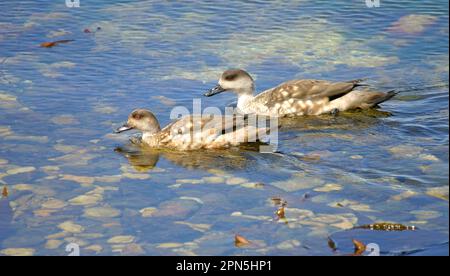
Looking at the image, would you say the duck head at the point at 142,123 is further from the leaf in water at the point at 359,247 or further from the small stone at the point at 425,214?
the leaf in water at the point at 359,247

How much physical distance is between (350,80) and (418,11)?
305 cm

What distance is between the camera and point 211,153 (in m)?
10.1

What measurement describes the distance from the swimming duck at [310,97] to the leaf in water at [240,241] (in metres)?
3.88

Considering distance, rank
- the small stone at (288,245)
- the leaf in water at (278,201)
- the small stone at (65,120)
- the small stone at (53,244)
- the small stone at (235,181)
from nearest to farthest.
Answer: the small stone at (288,245) < the small stone at (53,244) < the leaf in water at (278,201) < the small stone at (235,181) < the small stone at (65,120)

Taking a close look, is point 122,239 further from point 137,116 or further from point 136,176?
point 137,116

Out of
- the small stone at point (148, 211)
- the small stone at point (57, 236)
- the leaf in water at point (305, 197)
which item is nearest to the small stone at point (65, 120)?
the small stone at point (148, 211)

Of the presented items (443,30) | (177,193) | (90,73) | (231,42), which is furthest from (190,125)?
(443,30)

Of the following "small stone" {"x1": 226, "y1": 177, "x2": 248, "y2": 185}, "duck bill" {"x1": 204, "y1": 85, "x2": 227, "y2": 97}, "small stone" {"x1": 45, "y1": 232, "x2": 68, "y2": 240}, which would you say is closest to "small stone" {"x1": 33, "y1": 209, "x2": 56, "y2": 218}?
"small stone" {"x1": 45, "y1": 232, "x2": 68, "y2": 240}

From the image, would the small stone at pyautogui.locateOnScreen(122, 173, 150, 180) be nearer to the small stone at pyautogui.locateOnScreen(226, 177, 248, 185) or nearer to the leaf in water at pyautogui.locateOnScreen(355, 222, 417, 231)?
the small stone at pyautogui.locateOnScreen(226, 177, 248, 185)

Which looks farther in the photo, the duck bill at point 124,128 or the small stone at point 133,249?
the duck bill at point 124,128

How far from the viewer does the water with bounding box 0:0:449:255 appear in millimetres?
7984

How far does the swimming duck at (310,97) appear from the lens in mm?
11406

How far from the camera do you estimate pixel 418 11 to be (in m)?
14.7

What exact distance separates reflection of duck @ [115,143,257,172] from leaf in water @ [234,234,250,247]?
1866 mm
